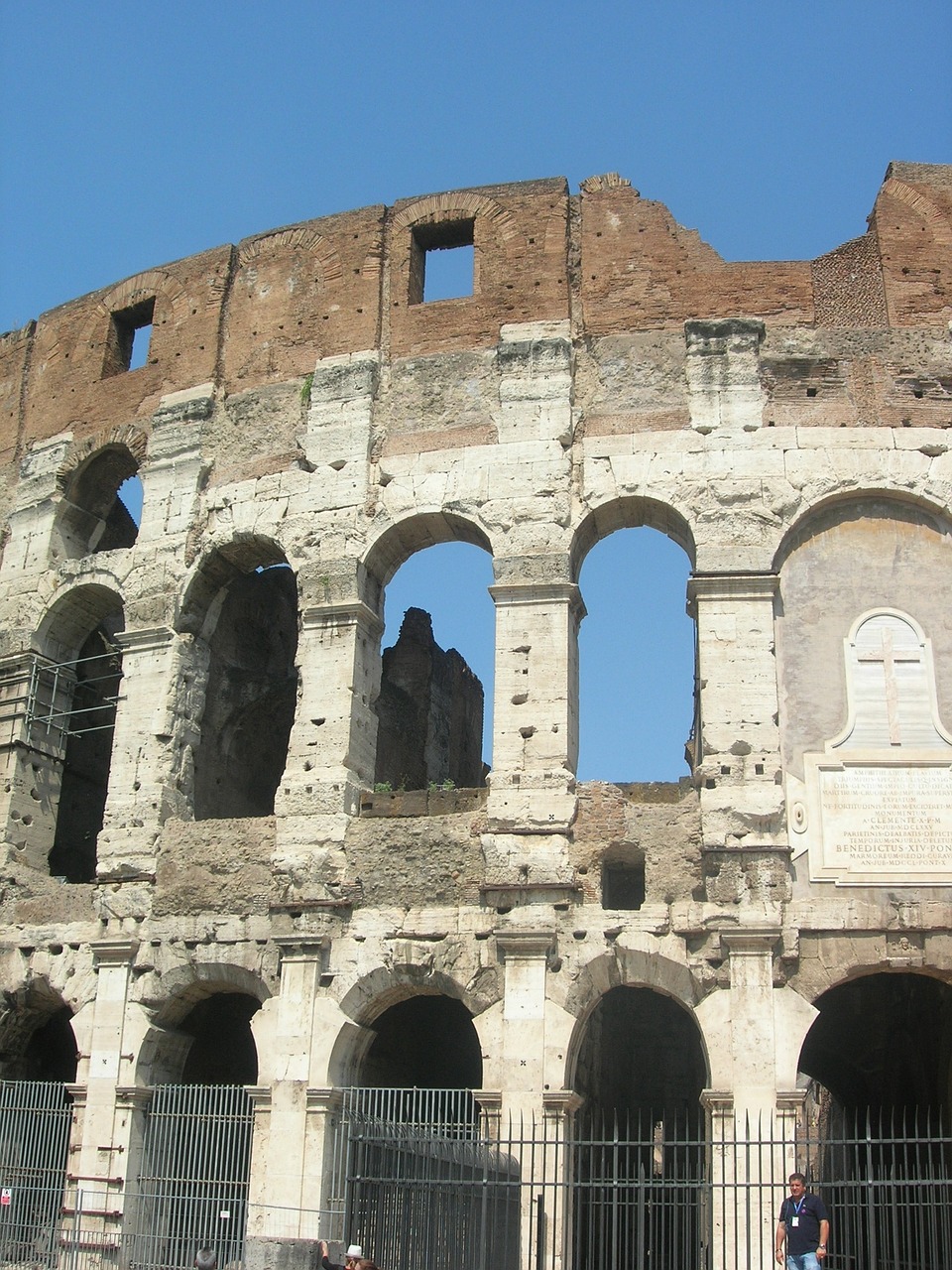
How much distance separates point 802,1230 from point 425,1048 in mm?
6963

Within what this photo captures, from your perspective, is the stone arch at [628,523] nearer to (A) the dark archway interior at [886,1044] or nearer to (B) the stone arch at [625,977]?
(B) the stone arch at [625,977]

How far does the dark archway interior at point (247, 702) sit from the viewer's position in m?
14.8

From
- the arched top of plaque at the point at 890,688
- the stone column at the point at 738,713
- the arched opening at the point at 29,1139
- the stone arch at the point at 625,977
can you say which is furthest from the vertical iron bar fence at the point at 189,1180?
the arched top of plaque at the point at 890,688

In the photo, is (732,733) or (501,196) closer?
(732,733)

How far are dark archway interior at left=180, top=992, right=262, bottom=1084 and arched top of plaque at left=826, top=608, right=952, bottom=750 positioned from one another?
6.56 meters

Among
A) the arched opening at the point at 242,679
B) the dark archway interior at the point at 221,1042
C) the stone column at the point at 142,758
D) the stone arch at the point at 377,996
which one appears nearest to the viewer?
the stone arch at the point at 377,996

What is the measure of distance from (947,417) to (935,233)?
2258 mm

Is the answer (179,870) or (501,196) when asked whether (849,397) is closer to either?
(501,196)

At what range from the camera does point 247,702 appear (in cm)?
1520

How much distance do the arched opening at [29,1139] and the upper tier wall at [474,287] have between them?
6.48 metres

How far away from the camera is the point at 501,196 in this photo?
14.8 m

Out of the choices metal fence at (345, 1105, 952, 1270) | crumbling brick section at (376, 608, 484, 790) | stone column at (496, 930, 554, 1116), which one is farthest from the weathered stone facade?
crumbling brick section at (376, 608, 484, 790)

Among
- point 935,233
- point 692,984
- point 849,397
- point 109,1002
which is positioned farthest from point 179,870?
point 935,233

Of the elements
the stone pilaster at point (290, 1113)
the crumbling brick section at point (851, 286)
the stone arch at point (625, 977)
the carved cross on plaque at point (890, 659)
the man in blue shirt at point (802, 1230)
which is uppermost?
the crumbling brick section at point (851, 286)
